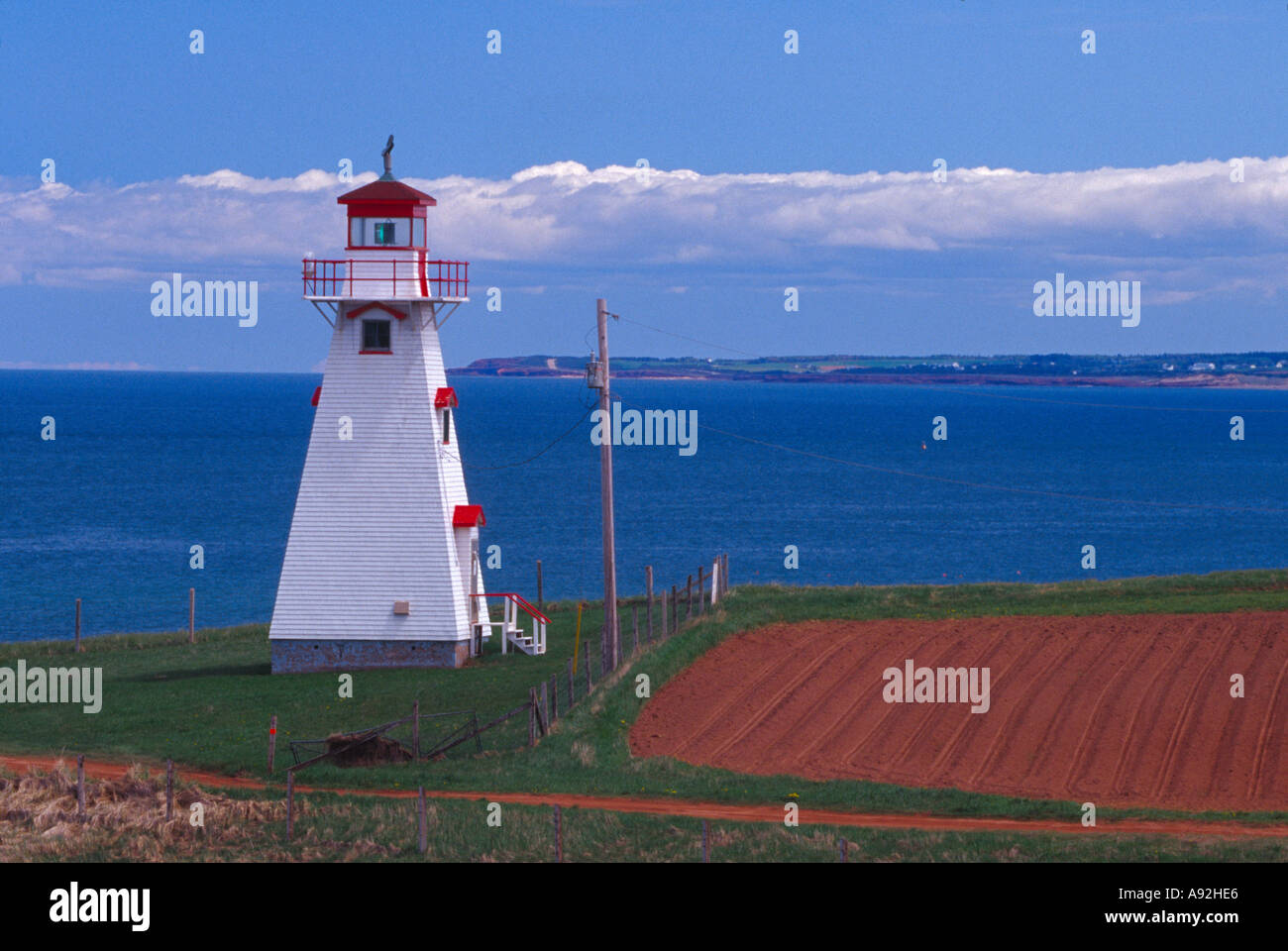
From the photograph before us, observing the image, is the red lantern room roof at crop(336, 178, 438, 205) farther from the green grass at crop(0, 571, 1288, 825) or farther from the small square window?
the green grass at crop(0, 571, 1288, 825)

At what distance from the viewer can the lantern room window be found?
37031mm

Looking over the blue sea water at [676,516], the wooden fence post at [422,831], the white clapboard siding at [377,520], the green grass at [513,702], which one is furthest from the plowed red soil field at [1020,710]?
the blue sea water at [676,516]

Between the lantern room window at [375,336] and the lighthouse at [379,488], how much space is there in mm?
25

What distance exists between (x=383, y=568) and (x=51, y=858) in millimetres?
16327

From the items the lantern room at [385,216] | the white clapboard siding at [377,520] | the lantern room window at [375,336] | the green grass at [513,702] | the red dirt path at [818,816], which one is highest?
the lantern room at [385,216]

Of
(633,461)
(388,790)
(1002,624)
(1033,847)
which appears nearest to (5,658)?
(388,790)

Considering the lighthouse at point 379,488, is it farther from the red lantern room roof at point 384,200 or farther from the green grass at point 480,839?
the green grass at point 480,839

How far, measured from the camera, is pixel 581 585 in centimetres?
6962

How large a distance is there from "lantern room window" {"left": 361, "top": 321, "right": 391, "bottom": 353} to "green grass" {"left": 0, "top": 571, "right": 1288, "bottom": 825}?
8118mm

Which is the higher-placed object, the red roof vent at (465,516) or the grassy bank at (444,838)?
the red roof vent at (465,516)

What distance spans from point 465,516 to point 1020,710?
14220 mm

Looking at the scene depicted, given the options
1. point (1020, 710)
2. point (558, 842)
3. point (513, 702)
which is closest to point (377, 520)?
point (513, 702)

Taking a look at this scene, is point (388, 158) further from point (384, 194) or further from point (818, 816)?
point (818, 816)

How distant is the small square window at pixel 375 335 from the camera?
121ft
